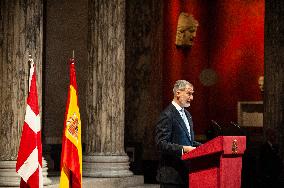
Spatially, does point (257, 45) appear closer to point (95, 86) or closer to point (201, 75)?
point (201, 75)

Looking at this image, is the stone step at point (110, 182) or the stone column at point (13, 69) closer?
the stone column at point (13, 69)

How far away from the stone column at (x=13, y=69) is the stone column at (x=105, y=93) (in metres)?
2.04

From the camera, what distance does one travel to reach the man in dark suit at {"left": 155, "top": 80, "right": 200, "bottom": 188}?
705 centimetres

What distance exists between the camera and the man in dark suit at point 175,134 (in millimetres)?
7051

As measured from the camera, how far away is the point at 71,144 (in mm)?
7453

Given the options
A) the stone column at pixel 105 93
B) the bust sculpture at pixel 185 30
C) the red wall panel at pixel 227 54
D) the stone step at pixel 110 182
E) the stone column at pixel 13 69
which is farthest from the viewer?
the red wall panel at pixel 227 54

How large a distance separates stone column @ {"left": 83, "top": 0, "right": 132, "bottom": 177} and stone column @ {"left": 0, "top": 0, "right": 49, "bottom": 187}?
204 cm

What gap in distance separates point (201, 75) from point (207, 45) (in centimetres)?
103

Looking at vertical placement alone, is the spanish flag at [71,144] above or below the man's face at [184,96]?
below

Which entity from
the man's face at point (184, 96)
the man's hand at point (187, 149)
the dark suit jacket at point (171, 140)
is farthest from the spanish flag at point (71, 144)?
the man's hand at point (187, 149)

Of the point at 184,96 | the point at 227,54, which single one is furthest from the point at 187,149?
the point at 227,54

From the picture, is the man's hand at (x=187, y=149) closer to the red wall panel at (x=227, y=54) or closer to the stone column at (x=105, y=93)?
the stone column at (x=105, y=93)

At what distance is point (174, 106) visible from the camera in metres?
7.17

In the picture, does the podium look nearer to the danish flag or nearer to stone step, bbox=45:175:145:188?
the danish flag
